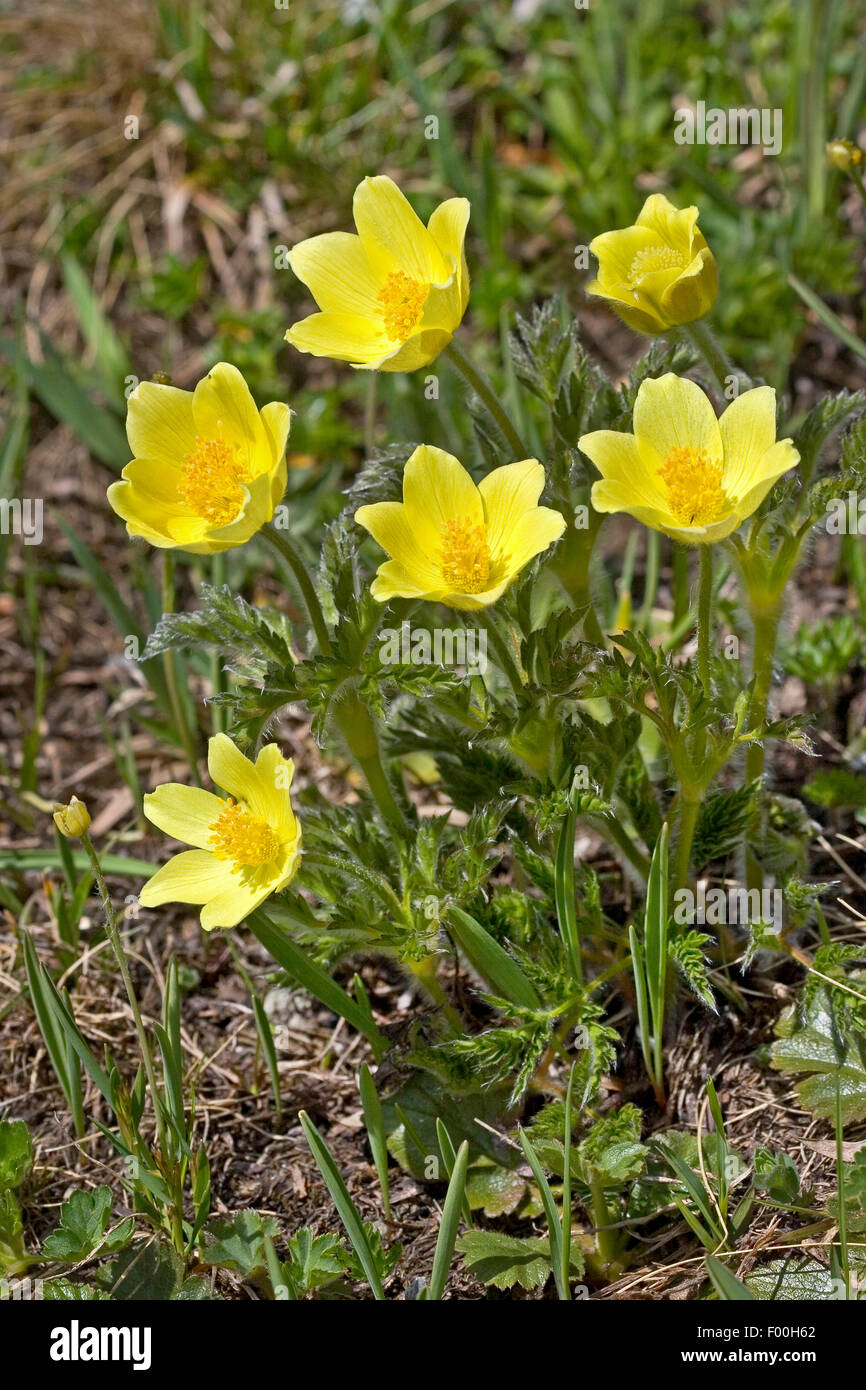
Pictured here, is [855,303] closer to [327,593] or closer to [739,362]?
[739,362]

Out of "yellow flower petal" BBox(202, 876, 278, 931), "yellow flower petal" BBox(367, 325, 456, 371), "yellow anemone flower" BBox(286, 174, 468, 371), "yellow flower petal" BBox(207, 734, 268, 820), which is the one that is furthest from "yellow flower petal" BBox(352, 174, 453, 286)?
"yellow flower petal" BBox(202, 876, 278, 931)

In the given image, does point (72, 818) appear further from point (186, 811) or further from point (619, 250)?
point (619, 250)

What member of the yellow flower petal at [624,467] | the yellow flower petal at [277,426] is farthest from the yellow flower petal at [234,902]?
the yellow flower petal at [624,467]

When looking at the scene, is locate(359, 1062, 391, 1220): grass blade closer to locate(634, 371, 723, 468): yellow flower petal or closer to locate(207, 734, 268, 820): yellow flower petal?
locate(207, 734, 268, 820): yellow flower petal

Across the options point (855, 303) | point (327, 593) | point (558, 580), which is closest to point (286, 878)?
point (327, 593)

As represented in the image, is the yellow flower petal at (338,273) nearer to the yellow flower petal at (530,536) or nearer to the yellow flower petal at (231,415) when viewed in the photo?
the yellow flower petal at (231,415)

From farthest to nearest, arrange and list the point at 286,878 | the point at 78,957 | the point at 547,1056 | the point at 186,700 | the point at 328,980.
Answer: the point at 186,700, the point at 78,957, the point at 547,1056, the point at 328,980, the point at 286,878
